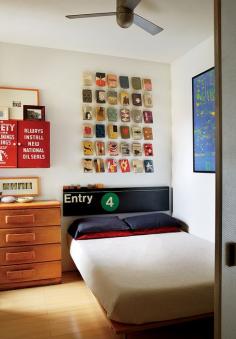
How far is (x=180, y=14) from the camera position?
2.74 meters

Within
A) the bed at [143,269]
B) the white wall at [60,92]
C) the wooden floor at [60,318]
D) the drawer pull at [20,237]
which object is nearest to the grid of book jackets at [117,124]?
the white wall at [60,92]

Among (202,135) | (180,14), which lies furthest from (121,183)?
(180,14)

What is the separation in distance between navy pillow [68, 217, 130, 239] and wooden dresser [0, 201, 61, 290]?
23 centimetres

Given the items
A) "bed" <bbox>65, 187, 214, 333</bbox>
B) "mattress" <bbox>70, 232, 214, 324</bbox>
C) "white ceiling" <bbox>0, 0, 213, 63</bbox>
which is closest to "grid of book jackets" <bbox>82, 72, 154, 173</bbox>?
"white ceiling" <bbox>0, 0, 213, 63</bbox>

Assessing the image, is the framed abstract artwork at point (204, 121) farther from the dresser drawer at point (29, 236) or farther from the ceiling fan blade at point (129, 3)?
the dresser drawer at point (29, 236)

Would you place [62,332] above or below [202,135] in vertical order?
below

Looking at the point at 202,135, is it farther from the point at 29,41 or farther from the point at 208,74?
the point at 29,41

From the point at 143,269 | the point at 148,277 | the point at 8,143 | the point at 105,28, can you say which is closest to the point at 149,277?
the point at 148,277

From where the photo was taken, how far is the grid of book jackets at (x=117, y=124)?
12.3ft

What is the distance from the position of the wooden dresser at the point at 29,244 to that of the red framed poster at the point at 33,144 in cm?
49

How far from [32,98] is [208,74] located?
2027mm

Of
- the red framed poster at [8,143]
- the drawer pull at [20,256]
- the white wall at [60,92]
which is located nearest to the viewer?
the drawer pull at [20,256]

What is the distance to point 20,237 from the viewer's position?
3113 mm

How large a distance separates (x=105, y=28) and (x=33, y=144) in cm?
148
